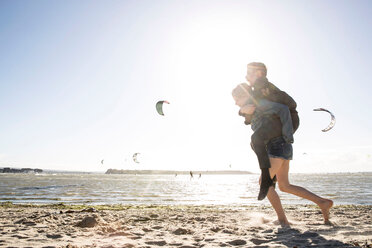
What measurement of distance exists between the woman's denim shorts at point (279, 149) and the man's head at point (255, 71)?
0.92 meters

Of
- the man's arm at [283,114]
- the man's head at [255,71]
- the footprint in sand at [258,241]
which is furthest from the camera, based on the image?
the man's head at [255,71]

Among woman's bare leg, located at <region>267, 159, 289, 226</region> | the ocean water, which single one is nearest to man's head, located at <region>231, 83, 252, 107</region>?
woman's bare leg, located at <region>267, 159, 289, 226</region>

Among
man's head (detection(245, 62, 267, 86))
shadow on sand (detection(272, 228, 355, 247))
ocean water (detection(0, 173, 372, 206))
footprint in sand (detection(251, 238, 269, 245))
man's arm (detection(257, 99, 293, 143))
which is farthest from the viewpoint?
ocean water (detection(0, 173, 372, 206))

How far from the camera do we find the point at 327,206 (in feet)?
14.4

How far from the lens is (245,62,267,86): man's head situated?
4111 mm

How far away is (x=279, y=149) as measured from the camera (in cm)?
396

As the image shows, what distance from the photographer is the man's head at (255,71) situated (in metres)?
4.11

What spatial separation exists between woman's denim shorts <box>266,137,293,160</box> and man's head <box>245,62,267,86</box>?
3.02 ft

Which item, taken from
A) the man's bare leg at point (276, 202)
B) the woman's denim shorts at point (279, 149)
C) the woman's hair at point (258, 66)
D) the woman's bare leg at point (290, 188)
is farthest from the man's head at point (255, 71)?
the man's bare leg at point (276, 202)

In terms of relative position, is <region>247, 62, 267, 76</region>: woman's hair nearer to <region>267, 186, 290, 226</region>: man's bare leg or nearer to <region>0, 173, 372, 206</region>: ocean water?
<region>267, 186, 290, 226</region>: man's bare leg

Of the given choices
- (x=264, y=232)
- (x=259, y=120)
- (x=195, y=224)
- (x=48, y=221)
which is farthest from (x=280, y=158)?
(x=48, y=221)

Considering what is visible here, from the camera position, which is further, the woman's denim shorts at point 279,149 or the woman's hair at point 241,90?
the woman's hair at point 241,90

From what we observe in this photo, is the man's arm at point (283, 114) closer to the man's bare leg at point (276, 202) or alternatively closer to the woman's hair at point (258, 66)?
the woman's hair at point (258, 66)

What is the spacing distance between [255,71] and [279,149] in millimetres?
1181
